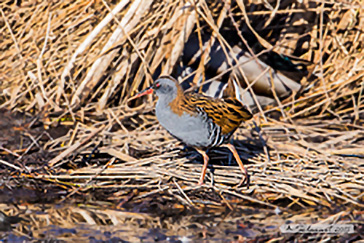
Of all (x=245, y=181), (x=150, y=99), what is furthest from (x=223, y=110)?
(x=150, y=99)

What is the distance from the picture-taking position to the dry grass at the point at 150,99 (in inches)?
161

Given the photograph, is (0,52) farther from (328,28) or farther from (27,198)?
(328,28)

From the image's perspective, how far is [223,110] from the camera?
4.01m

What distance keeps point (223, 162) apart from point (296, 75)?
5.36 ft

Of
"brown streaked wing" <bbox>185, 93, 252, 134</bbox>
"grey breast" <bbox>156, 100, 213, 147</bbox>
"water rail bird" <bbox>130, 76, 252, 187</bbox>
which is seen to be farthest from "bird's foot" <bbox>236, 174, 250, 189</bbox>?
"grey breast" <bbox>156, 100, 213, 147</bbox>

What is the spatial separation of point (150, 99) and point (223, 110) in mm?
1392

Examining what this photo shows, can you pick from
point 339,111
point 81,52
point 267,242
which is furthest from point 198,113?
point 339,111

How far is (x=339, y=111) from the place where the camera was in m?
5.33

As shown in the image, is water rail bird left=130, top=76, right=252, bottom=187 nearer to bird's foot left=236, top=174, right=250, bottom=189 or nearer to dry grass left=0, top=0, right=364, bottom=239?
bird's foot left=236, top=174, right=250, bottom=189

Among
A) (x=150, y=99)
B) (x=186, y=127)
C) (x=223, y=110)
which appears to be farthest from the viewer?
(x=150, y=99)

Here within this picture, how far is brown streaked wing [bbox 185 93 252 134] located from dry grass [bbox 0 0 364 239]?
44 centimetres

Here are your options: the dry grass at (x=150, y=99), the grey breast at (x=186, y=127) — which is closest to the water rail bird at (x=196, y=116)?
the grey breast at (x=186, y=127)

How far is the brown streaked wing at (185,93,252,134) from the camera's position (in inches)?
154

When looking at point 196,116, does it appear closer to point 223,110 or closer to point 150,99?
point 223,110
